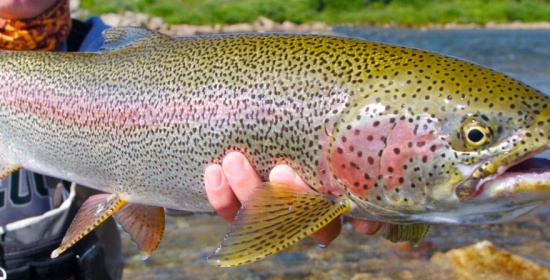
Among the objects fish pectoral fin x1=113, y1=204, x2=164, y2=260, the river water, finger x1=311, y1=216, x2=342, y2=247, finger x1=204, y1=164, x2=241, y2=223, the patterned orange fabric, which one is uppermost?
the patterned orange fabric

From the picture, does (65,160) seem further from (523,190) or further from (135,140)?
(523,190)

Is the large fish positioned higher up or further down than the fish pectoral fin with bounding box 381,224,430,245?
higher up

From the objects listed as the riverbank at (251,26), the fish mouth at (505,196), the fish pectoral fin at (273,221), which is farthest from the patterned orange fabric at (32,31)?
the riverbank at (251,26)

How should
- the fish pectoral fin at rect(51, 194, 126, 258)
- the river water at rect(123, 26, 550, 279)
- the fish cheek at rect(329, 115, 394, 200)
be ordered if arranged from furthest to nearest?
the river water at rect(123, 26, 550, 279) → the fish pectoral fin at rect(51, 194, 126, 258) → the fish cheek at rect(329, 115, 394, 200)

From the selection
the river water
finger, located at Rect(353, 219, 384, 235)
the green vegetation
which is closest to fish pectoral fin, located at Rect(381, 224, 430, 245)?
finger, located at Rect(353, 219, 384, 235)

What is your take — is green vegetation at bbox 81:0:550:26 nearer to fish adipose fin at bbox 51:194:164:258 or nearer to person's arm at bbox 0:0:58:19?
person's arm at bbox 0:0:58:19

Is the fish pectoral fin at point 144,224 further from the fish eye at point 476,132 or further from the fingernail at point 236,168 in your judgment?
the fish eye at point 476,132
